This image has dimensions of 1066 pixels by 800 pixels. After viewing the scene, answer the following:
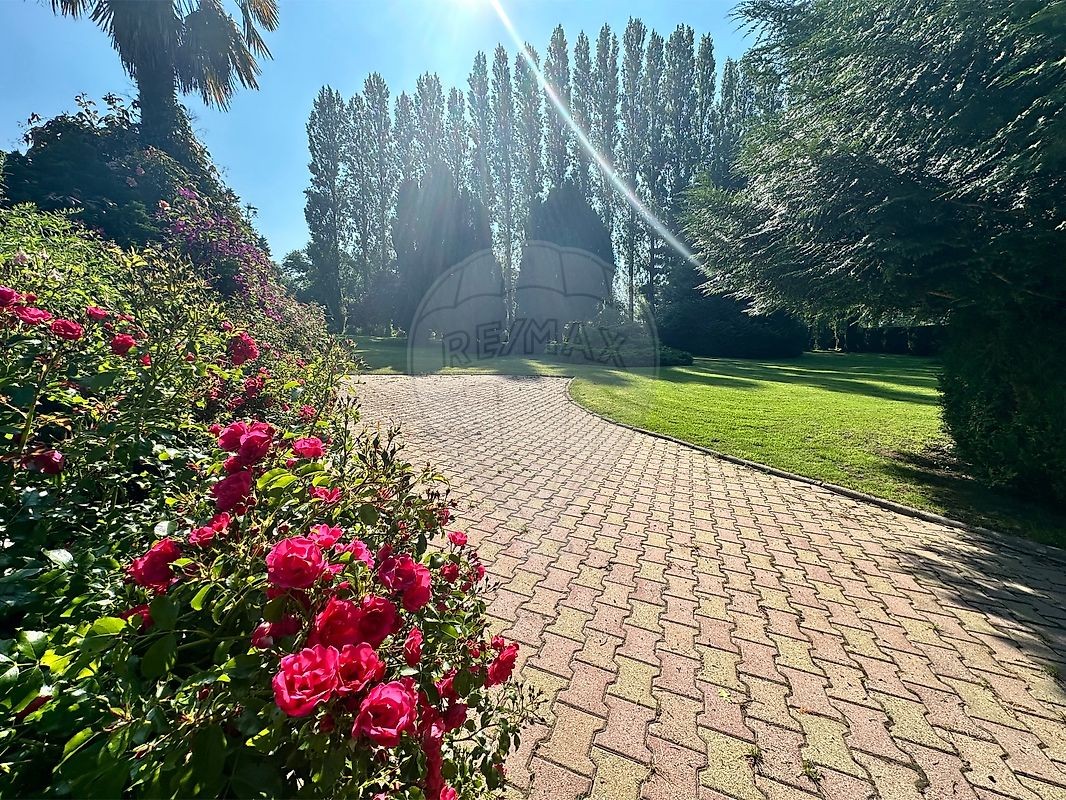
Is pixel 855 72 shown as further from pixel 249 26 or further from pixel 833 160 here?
pixel 249 26

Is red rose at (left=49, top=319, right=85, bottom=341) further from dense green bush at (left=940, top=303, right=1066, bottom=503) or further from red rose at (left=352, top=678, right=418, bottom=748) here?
dense green bush at (left=940, top=303, right=1066, bottom=503)

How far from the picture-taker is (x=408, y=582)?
109 cm

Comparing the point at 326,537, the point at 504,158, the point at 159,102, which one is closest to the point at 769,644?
the point at 326,537

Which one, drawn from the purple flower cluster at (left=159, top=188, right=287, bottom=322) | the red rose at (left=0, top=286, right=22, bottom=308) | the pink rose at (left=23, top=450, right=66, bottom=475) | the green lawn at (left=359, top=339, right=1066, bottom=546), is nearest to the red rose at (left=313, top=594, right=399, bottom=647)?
the pink rose at (left=23, top=450, right=66, bottom=475)

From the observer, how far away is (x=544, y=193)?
96.4 feet

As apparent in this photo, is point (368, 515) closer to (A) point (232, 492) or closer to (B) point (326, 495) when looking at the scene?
(B) point (326, 495)

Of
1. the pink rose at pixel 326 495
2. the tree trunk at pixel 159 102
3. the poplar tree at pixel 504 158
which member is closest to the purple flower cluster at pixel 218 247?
the tree trunk at pixel 159 102

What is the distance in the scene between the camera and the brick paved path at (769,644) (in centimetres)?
173

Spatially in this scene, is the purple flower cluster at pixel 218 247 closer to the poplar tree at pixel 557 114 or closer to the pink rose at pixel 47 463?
the pink rose at pixel 47 463

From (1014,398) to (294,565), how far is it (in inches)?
273

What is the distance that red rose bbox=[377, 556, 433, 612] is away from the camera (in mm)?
1076

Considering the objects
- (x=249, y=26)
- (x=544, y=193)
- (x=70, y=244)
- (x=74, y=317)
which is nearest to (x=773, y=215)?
(x=74, y=317)

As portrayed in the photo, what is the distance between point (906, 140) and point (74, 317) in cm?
711

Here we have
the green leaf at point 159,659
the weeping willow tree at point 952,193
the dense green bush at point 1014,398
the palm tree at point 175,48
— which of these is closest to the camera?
the green leaf at point 159,659
